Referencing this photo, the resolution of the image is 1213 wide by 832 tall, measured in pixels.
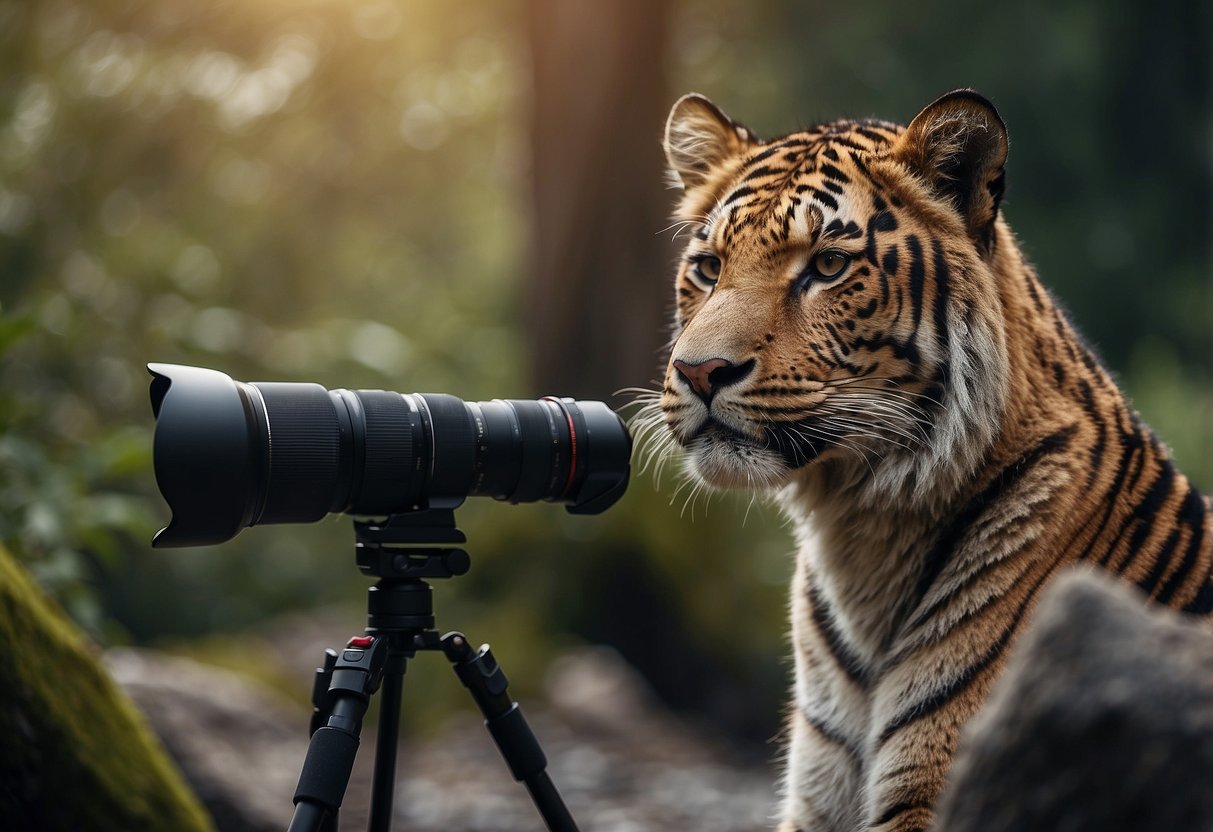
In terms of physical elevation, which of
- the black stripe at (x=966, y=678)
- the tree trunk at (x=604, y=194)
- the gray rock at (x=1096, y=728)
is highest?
the tree trunk at (x=604, y=194)

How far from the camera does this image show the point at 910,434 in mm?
2777

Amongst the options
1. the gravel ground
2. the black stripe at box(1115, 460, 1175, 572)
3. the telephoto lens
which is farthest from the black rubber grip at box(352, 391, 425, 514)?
the gravel ground

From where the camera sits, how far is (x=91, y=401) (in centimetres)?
950

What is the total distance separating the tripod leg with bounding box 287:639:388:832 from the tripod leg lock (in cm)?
19

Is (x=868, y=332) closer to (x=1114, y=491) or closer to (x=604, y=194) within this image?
(x=1114, y=491)

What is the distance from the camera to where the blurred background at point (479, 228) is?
24.8 feet

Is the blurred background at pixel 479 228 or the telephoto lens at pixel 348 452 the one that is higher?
the blurred background at pixel 479 228

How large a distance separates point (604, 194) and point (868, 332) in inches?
225

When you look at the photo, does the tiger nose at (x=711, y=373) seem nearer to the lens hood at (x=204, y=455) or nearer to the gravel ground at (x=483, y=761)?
the lens hood at (x=204, y=455)

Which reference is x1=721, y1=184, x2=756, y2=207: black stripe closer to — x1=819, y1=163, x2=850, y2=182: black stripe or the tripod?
x1=819, y1=163, x2=850, y2=182: black stripe

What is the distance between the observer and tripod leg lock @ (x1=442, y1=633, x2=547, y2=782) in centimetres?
284

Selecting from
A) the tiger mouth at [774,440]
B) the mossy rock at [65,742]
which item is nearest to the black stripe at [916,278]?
the tiger mouth at [774,440]

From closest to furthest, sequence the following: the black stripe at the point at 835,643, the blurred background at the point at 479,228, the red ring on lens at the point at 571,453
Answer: the black stripe at the point at 835,643, the red ring on lens at the point at 571,453, the blurred background at the point at 479,228

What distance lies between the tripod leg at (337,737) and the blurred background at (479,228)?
2.07 m
